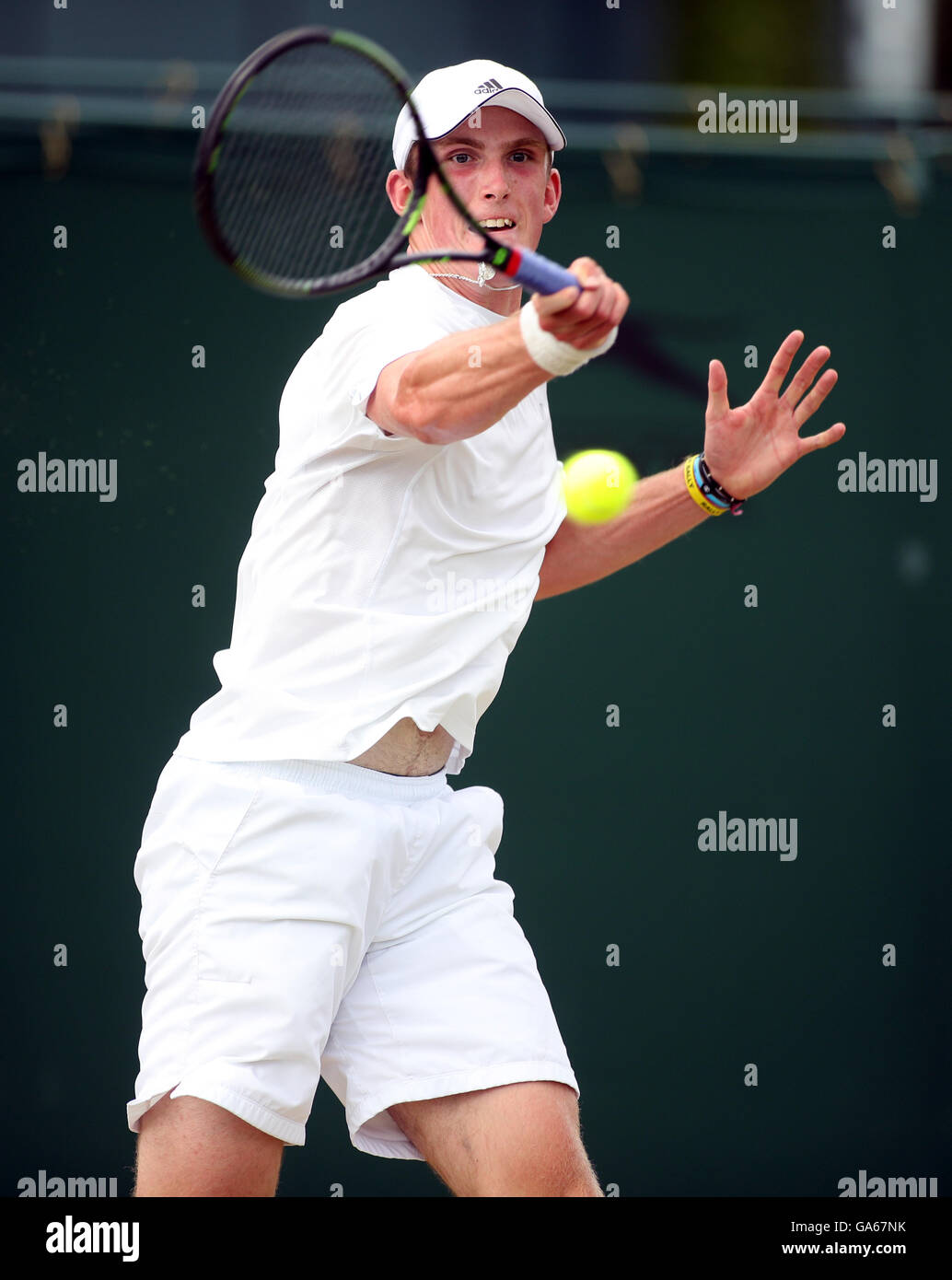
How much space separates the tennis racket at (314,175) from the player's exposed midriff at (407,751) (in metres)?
0.57

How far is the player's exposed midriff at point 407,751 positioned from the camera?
2160mm

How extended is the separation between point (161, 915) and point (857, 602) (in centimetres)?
211

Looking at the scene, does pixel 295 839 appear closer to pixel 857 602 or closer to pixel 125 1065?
pixel 125 1065

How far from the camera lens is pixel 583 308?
1.73m

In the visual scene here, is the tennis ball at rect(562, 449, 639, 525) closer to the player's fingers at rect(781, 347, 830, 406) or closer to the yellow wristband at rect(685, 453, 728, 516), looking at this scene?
the yellow wristband at rect(685, 453, 728, 516)

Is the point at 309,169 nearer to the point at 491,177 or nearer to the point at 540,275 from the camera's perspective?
the point at 491,177

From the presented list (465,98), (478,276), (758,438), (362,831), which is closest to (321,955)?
(362,831)

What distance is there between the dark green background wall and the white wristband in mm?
1904

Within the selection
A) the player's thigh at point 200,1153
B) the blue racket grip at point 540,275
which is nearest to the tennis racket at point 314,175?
the blue racket grip at point 540,275

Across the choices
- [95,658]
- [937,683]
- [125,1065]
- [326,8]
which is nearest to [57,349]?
[95,658]

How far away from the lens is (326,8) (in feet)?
11.5

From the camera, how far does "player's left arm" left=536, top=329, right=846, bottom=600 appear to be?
99.0 inches

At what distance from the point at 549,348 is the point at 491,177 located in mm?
623

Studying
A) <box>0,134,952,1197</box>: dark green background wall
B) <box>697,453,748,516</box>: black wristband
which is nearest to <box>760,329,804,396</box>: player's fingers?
<box>697,453,748,516</box>: black wristband
